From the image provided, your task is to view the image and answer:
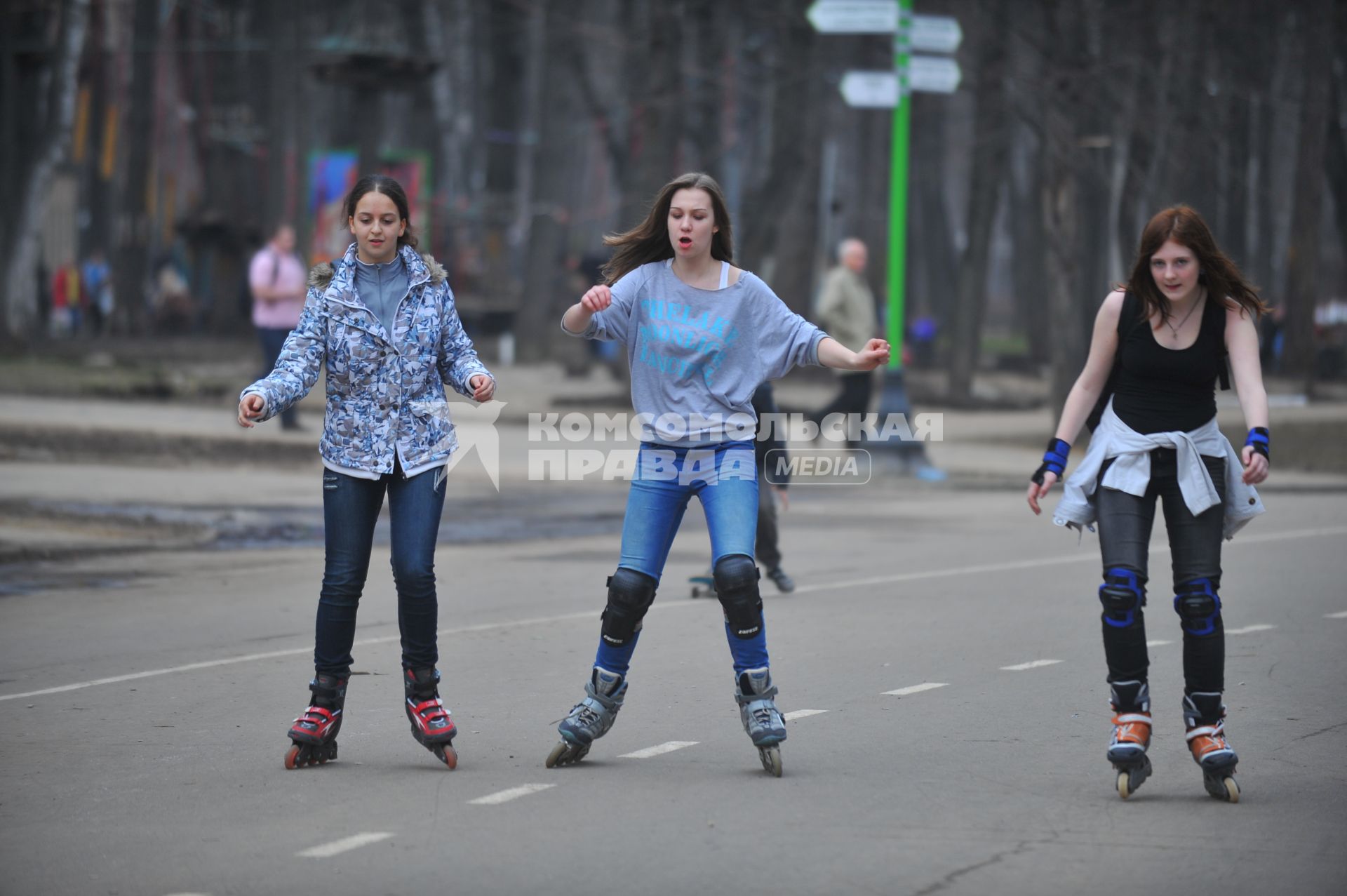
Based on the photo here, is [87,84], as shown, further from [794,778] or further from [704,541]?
[794,778]

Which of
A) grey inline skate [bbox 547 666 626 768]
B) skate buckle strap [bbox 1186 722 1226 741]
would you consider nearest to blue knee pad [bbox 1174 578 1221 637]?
skate buckle strap [bbox 1186 722 1226 741]

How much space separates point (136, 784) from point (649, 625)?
3939mm

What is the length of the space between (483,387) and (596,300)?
46cm

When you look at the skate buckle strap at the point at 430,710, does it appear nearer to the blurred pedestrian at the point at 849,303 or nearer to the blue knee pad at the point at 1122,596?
the blue knee pad at the point at 1122,596

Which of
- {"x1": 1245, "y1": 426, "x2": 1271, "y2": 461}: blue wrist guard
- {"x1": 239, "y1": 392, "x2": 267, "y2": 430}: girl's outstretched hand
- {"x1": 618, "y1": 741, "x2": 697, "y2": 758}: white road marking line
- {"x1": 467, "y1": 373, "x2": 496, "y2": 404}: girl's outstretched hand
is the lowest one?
{"x1": 618, "y1": 741, "x2": 697, "y2": 758}: white road marking line

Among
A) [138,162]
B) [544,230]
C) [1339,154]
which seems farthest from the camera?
[138,162]

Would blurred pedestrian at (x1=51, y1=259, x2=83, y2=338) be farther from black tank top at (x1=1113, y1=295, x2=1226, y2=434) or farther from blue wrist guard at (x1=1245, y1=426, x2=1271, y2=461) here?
blue wrist guard at (x1=1245, y1=426, x2=1271, y2=461)

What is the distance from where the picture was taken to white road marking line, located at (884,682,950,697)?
308 inches

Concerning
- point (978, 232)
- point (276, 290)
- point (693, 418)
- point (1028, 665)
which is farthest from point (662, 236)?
point (978, 232)

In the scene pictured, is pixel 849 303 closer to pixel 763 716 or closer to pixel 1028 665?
pixel 1028 665

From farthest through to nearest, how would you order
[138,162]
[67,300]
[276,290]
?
[67,300]
[138,162]
[276,290]

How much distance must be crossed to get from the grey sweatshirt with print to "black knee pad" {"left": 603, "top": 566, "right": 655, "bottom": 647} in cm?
46

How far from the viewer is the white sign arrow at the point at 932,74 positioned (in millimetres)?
18812

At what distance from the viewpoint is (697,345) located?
630 centimetres
